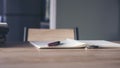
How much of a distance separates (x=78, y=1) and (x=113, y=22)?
556 mm

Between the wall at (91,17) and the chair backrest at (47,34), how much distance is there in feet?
4.16

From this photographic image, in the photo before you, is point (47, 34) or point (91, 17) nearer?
point (47, 34)

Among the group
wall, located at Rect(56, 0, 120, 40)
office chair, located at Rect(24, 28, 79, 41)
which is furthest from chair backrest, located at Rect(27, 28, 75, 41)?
wall, located at Rect(56, 0, 120, 40)

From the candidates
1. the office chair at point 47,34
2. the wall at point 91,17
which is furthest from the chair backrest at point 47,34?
the wall at point 91,17

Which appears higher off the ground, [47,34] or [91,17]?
[91,17]

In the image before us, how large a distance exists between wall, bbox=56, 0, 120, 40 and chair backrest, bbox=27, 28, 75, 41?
1269 millimetres

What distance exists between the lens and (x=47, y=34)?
6.07 feet

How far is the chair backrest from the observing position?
1.82 m

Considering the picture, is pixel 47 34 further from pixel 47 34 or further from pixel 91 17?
pixel 91 17

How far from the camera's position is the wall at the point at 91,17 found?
316 cm

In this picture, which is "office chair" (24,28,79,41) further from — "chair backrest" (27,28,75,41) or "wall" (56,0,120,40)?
"wall" (56,0,120,40)

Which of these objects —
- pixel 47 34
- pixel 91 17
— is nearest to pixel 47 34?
pixel 47 34

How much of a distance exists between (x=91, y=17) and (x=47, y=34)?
1499 mm

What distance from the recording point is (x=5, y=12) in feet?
14.5
